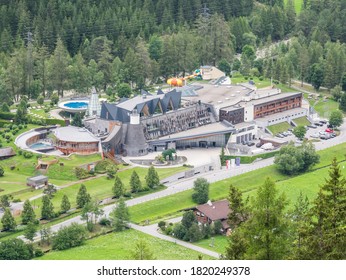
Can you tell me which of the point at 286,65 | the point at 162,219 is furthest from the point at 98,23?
the point at 162,219

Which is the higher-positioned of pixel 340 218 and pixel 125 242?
pixel 340 218

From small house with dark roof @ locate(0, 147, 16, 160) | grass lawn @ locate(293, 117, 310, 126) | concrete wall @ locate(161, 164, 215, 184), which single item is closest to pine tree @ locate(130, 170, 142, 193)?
concrete wall @ locate(161, 164, 215, 184)

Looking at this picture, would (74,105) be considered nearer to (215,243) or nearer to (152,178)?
(152,178)

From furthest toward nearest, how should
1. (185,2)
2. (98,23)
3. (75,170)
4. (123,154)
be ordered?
(185,2)
(98,23)
(123,154)
(75,170)

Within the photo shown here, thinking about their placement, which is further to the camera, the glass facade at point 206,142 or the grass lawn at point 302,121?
the grass lawn at point 302,121

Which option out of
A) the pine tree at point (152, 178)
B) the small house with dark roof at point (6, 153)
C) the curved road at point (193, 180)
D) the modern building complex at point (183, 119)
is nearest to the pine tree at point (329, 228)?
the curved road at point (193, 180)

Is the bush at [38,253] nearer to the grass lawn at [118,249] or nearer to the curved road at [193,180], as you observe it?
the grass lawn at [118,249]

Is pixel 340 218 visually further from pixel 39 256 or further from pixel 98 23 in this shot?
pixel 98 23
